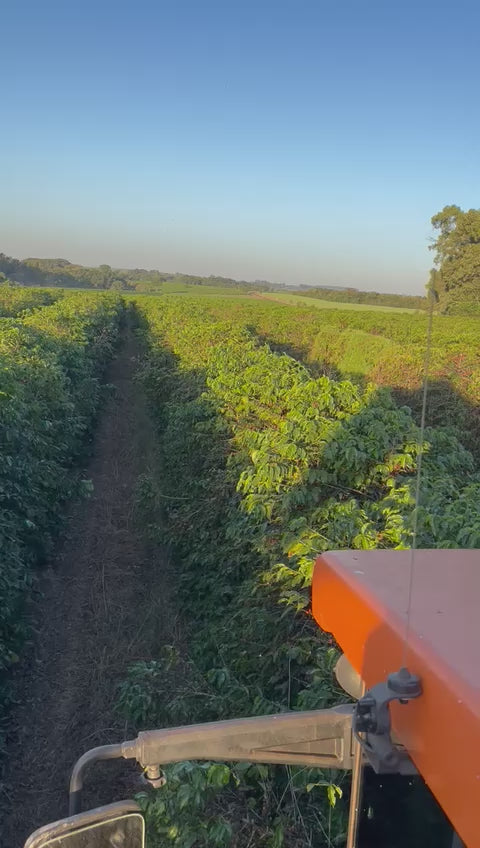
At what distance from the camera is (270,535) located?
4.90 m

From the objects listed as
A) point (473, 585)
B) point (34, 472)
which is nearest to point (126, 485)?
point (34, 472)

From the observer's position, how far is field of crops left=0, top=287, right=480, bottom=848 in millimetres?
2656

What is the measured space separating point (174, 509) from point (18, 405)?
2470 millimetres

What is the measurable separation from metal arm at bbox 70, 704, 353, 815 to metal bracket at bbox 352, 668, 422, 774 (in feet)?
0.43

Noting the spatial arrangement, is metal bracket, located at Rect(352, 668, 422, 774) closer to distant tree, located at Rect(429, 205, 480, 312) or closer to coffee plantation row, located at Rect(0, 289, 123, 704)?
coffee plantation row, located at Rect(0, 289, 123, 704)

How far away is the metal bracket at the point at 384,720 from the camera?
2.91 ft

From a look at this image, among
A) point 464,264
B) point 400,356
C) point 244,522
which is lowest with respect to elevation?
point 244,522

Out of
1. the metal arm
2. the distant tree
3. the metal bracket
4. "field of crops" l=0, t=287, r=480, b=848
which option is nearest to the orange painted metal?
the metal bracket

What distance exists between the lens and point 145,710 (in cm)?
391

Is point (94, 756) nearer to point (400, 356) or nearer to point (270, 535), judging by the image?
point (270, 535)

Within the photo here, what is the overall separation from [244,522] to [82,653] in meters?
2.04

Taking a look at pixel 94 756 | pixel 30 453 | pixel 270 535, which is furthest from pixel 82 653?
pixel 94 756

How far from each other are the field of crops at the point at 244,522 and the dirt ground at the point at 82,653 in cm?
22

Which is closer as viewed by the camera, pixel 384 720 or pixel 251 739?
pixel 384 720
